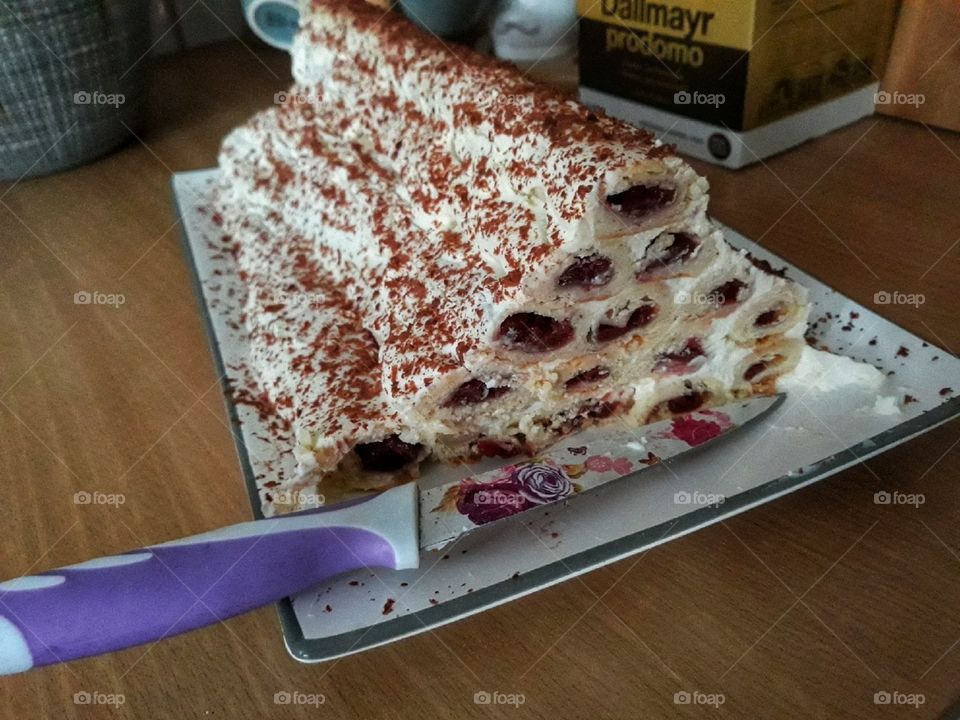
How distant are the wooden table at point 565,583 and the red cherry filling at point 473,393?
274mm

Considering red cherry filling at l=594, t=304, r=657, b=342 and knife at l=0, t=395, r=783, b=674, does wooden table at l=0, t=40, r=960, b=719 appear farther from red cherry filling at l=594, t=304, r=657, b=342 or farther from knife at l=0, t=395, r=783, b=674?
red cherry filling at l=594, t=304, r=657, b=342

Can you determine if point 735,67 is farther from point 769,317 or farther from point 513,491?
point 513,491

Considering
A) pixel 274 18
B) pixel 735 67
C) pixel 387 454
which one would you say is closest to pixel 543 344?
pixel 387 454

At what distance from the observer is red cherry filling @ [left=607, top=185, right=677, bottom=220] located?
97 centimetres

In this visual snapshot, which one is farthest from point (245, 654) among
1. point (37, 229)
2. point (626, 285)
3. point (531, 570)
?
point (37, 229)

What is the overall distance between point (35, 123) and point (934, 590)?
2.07 m

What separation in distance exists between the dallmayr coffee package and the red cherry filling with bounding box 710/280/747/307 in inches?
29.1

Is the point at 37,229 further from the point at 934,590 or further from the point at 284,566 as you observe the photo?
the point at 934,590

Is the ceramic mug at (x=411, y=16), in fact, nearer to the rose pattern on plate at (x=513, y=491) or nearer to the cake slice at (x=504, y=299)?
the cake slice at (x=504, y=299)

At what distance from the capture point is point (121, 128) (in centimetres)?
222

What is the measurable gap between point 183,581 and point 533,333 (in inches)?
19.5

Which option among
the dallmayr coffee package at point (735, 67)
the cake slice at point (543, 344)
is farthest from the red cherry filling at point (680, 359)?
the dallmayr coffee package at point (735, 67)

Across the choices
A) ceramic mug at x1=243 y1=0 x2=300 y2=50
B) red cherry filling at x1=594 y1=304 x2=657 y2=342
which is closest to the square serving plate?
red cherry filling at x1=594 y1=304 x2=657 y2=342

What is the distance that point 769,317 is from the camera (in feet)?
3.69
